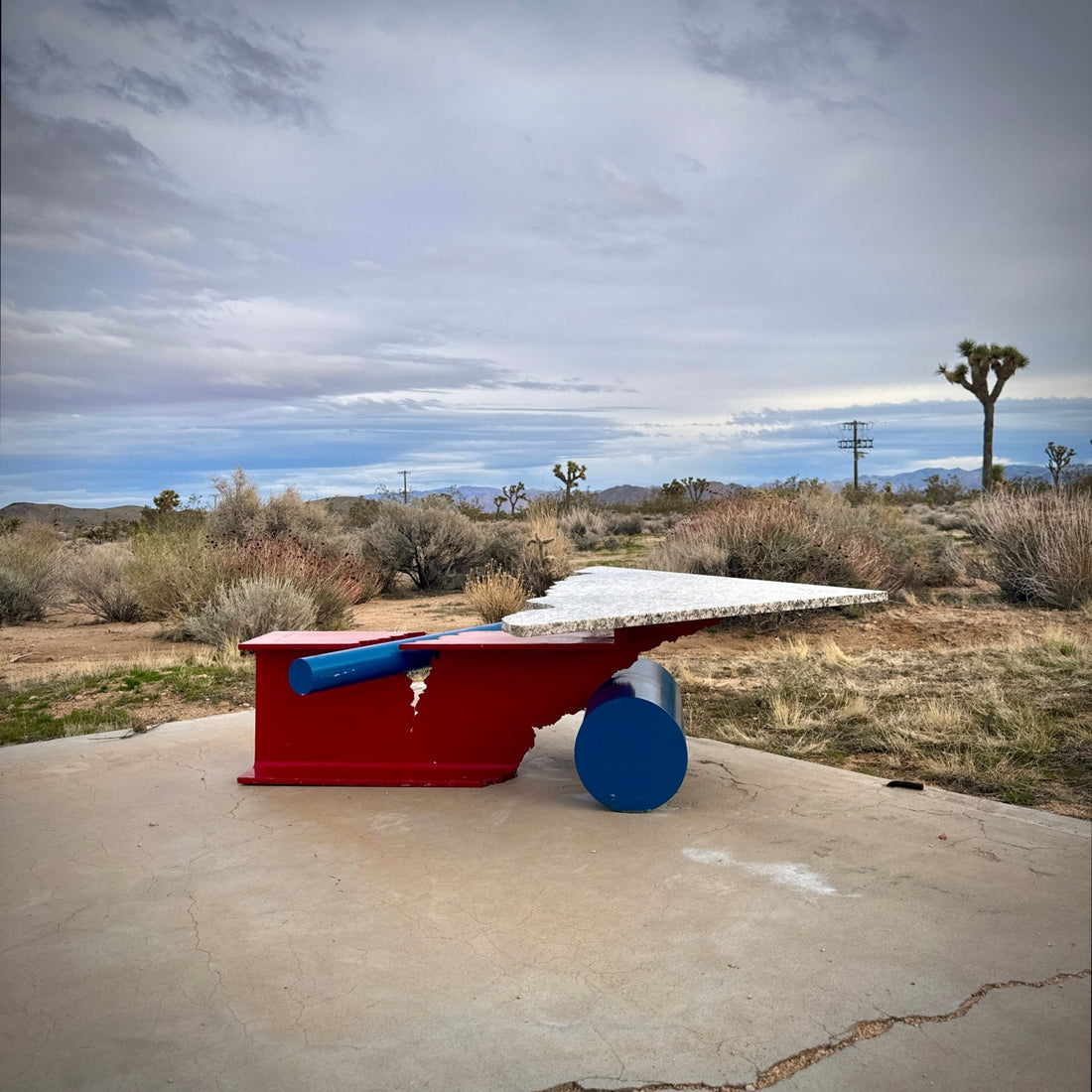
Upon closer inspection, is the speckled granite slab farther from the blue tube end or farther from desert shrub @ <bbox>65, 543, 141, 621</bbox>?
desert shrub @ <bbox>65, 543, 141, 621</bbox>

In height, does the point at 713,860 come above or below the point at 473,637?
below

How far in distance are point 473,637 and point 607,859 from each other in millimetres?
1337

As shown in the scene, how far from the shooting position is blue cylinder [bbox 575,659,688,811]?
389 cm

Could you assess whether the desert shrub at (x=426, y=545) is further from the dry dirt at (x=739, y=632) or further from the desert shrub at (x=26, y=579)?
the desert shrub at (x=26, y=579)

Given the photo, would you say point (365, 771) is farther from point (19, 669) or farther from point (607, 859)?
point (19, 669)

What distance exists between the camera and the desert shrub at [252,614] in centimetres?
1047

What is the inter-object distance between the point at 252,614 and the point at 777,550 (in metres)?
6.86

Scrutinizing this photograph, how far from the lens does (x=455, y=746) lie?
4570 millimetres

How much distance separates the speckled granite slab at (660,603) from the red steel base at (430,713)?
0.31 meters

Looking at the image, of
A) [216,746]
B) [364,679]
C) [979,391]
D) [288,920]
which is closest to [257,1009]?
[288,920]

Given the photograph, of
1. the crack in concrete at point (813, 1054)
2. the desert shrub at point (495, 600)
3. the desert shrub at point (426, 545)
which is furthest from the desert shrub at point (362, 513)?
the crack in concrete at point (813, 1054)

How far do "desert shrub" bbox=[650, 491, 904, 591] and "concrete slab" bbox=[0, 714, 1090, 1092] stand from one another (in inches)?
319

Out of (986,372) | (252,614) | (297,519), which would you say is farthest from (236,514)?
(986,372)

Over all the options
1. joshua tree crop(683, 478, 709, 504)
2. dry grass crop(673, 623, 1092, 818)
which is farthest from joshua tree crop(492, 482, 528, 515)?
dry grass crop(673, 623, 1092, 818)
